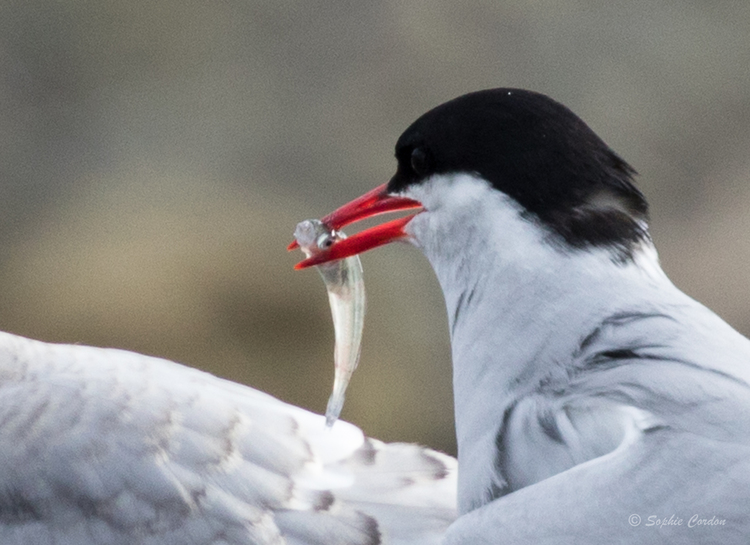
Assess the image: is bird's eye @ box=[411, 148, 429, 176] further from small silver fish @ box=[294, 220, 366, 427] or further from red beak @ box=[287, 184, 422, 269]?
small silver fish @ box=[294, 220, 366, 427]

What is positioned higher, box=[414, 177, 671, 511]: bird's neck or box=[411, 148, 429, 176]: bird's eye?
box=[411, 148, 429, 176]: bird's eye

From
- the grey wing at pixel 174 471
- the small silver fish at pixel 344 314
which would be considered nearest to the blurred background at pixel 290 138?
the grey wing at pixel 174 471

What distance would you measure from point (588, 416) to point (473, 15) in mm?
3593

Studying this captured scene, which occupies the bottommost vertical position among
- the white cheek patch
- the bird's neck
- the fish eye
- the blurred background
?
the bird's neck

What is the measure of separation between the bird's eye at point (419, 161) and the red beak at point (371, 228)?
5 centimetres

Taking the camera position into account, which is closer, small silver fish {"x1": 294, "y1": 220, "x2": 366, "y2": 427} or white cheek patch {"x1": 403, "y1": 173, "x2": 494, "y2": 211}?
white cheek patch {"x1": 403, "y1": 173, "x2": 494, "y2": 211}

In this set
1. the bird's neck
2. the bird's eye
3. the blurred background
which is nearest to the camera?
the bird's neck

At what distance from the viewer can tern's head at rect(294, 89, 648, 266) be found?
134 centimetres

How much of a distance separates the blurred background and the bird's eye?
2.09 metres

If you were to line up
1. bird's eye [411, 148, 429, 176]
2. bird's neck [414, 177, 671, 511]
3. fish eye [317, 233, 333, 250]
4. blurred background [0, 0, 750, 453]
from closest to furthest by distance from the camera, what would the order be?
bird's neck [414, 177, 671, 511] → bird's eye [411, 148, 429, 176] → fish eye [317, 233, 333, 250] → blurred background [0, 0, 750, 453]

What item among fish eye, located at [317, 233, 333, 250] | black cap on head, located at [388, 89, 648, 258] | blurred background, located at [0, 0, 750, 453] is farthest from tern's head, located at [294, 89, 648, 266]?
blurred background, located at [0, 0, 750, 453]

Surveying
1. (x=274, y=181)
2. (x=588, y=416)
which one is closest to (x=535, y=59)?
(x=274, y=181)

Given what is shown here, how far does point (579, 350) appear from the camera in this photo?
1299 millimetres

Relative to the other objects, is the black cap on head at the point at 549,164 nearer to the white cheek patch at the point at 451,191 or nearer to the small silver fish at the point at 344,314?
the white cheek patch at the point at 451,191
